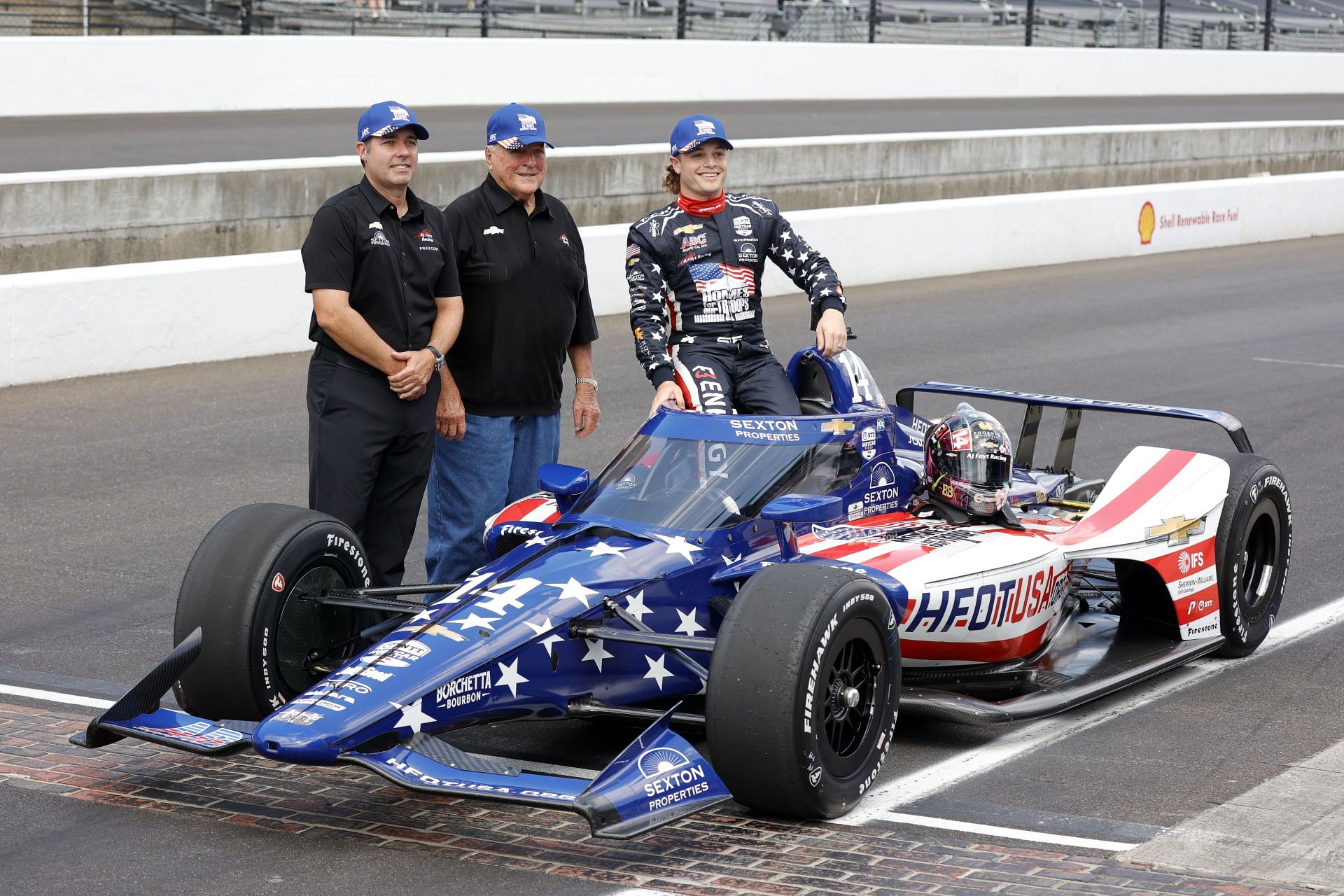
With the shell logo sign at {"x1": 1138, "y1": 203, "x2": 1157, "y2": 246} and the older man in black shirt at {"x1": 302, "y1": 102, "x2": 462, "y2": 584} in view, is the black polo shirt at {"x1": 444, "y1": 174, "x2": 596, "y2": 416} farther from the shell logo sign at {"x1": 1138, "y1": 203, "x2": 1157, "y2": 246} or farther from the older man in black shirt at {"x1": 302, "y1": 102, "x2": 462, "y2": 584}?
the shell logo sign at {"x1": 1138, "y1": 203, "x2": 1157, "y2": 246}

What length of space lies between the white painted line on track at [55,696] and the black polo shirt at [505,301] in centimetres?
190

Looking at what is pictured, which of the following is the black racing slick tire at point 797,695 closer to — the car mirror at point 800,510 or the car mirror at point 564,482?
the car mirror at point 800,510

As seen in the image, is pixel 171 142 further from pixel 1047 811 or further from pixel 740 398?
pixel 1047 811

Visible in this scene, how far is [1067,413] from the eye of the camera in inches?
366

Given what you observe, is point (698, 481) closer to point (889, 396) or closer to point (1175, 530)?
point (1175, 530)

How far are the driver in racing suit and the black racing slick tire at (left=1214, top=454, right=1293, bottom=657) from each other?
71.4 inches

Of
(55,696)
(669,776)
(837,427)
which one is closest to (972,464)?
(837,427)

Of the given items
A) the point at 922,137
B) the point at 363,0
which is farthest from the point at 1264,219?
the point at 363,0

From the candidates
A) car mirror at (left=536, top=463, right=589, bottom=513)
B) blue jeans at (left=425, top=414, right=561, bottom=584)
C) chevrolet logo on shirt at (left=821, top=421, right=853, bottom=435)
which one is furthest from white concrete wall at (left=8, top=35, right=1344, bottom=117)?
chevrolet logo on shirt at (left=821, top=421, right=853, bottom=435)

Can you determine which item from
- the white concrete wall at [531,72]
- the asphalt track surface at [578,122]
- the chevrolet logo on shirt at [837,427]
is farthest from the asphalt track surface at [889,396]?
the white concrete wall at [531,72]

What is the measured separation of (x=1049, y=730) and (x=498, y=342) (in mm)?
2721

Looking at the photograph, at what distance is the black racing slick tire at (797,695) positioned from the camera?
5.78m

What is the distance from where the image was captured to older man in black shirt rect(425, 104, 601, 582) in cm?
783

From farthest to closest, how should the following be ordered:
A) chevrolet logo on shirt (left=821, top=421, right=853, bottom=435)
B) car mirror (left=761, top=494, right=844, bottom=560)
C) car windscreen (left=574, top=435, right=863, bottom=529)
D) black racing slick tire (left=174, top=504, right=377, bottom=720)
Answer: chevrolet logo on shirt (left=821, top=421, right=853, bottom=435), car windscreen (left=574, top=435, right=863, bottom=529), car mirror (left=761, top=494, right=844, bottom=560), black racing slick tire (left=174, top=504, right=377, bottom=720)
